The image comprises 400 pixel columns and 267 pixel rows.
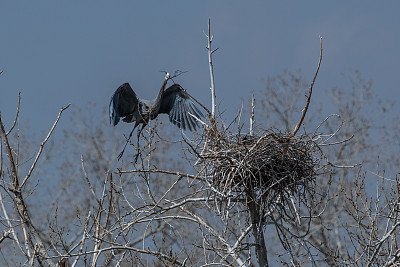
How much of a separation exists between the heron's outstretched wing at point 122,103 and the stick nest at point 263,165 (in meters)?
3.38

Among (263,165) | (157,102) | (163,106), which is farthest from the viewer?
(163,106)

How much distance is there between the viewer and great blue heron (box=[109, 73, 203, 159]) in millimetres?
10125

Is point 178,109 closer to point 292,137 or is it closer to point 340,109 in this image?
point 292,137

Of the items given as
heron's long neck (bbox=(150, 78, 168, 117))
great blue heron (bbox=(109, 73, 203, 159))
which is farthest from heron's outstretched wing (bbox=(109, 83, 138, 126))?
heron's long neck (bbox=(150, 78, 168, 117))

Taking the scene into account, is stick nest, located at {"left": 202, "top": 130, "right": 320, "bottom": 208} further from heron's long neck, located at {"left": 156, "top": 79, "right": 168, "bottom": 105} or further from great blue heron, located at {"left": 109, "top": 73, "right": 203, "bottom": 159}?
heron's long neck, located at {"left": 156, "top": 79, "right": 168, "bottom": 105}

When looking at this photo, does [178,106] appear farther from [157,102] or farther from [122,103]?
[122,103]

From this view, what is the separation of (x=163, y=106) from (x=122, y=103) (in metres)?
0.62

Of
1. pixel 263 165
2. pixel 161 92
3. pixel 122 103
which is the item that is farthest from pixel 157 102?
pixel 263 165

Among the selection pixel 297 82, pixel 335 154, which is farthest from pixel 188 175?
pixel 297 82

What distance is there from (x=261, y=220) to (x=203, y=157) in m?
0.90

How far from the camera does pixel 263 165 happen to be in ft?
21.1

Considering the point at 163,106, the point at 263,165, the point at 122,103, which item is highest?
the point at 163,106

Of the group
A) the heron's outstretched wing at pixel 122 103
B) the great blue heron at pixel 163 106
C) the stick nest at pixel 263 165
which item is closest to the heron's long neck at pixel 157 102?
the great blue heron at pixel 163 106

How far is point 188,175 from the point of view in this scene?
6605mm
